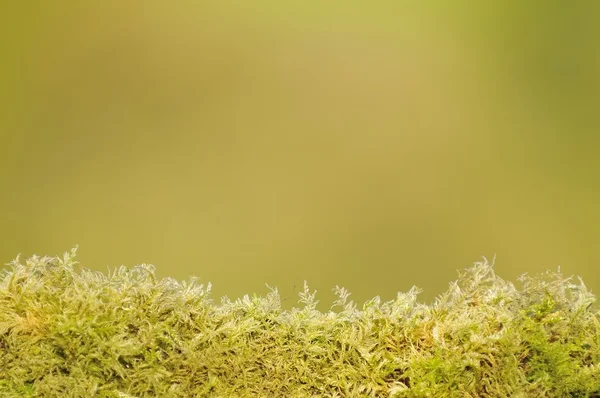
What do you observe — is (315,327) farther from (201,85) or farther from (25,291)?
(201,85)

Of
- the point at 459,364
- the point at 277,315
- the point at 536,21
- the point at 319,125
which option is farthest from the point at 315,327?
the point at 536,21

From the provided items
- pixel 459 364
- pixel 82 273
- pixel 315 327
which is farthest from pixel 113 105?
pixel 459 364

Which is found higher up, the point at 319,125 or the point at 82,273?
the point at 319,125

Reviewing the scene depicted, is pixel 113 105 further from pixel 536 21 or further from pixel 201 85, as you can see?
pixel 536 21

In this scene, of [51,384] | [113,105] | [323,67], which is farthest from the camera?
[323,67]

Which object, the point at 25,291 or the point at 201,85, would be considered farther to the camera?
the point at 201,85

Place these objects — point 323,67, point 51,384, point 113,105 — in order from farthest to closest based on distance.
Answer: point 323,67 < point 113,105 < point 51,384

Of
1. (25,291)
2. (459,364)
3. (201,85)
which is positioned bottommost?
(459,364)
